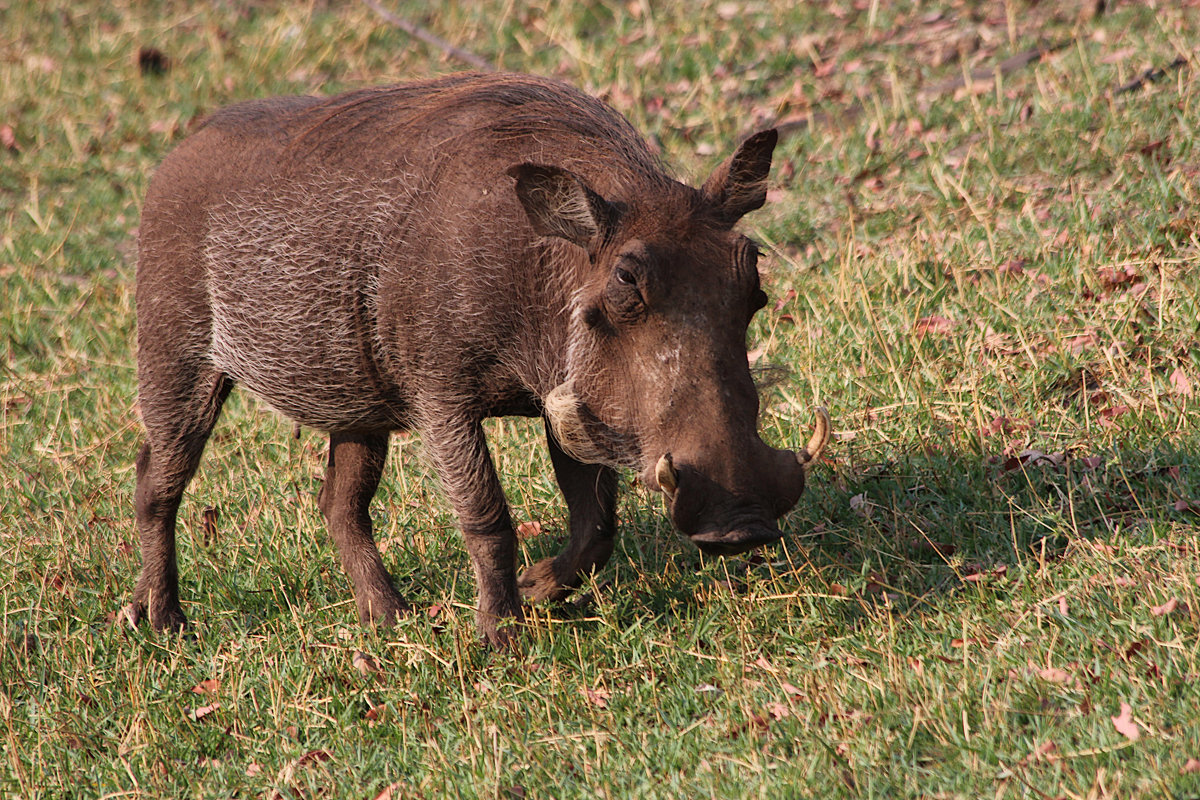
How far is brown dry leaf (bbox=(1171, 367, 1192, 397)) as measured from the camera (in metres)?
4.54

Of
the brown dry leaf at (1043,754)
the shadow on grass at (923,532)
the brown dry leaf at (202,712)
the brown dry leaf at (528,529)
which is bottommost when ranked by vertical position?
the brown dry leaf at (202,712)

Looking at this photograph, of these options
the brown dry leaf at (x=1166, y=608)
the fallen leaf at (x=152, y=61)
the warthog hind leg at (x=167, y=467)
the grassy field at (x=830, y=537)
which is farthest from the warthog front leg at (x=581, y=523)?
the fallen leaf at (x=152, y=61)

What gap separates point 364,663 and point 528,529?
1.01 metres

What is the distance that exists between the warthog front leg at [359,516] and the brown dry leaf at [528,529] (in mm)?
547

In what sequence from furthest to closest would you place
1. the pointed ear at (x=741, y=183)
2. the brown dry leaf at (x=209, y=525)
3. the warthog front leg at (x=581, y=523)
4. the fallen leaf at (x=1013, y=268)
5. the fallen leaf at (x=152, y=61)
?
the fallen leaf at (x=152, y=61), the fallen leaf at (x=1013, y=268), the brown dry leaf at (x=209, y=525), the warthog front leg at (x=581, y=523), the pointed ear at (x=741, y=183)

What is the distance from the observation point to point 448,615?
4.20m

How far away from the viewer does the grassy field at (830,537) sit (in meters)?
3.26

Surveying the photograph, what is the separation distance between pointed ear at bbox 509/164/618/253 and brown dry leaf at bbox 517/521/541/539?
5.09 ft

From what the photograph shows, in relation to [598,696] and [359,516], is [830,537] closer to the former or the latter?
[598,696]

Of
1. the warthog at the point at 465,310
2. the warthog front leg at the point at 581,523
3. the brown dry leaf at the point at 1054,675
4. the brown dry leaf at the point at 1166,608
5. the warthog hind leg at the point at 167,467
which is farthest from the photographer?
the warthog hind leg at the point at 167,467

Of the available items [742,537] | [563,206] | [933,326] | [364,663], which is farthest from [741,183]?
[933,326]

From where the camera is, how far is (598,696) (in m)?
3.72

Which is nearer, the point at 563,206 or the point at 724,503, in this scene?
the point at 724,503

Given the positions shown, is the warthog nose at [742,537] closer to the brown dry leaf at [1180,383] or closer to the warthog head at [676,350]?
the warthog head at [676,350]
